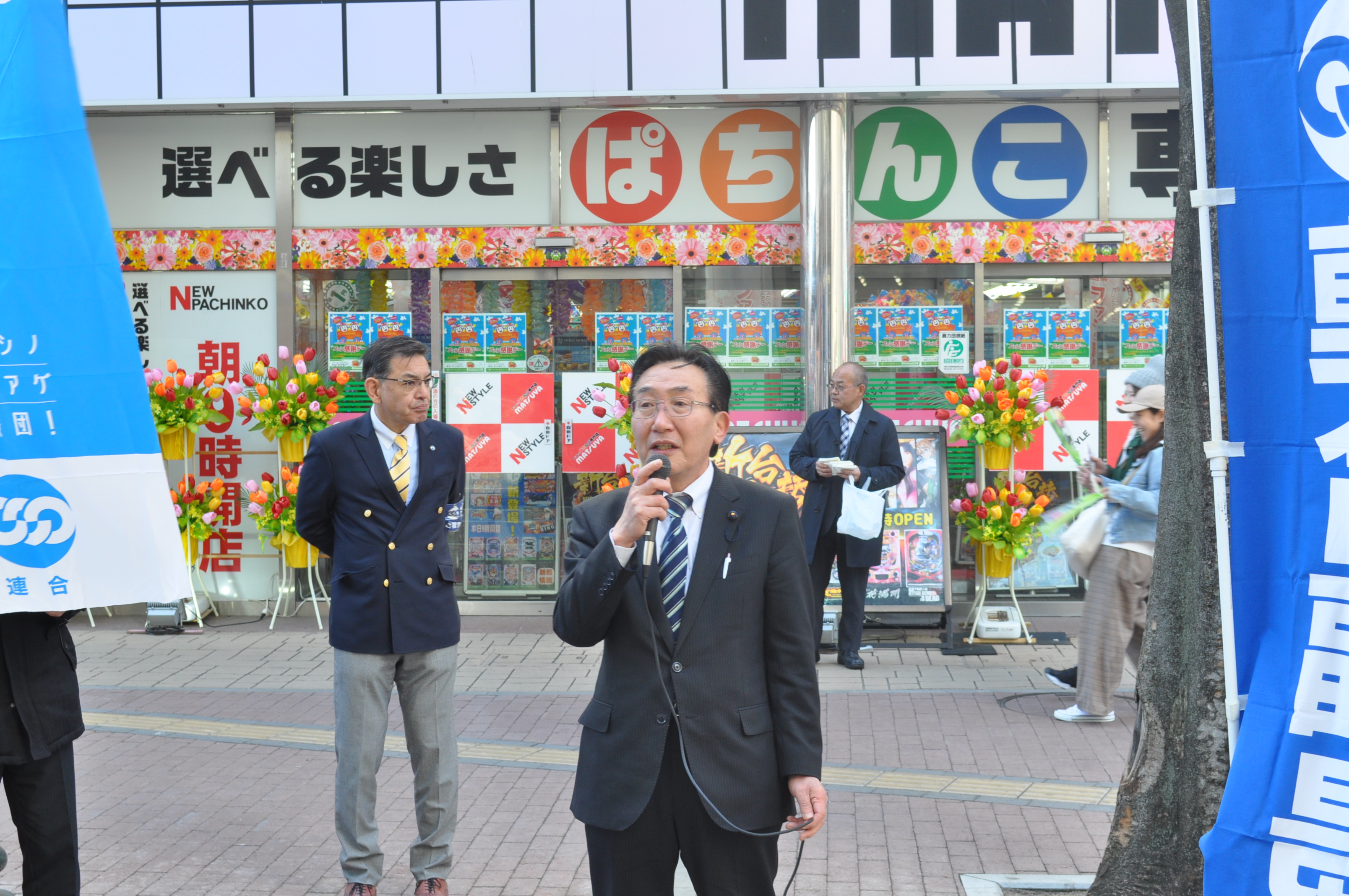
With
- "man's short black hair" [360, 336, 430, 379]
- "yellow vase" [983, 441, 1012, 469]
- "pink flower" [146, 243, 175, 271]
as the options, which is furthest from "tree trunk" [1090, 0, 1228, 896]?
"pink flower" [146, 243, 175, 271]

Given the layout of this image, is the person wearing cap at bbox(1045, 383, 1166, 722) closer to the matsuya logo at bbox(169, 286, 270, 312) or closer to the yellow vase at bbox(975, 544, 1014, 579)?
the yellow vase at bbox(975, 544, 1014, 579)

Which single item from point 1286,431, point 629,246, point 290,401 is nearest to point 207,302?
point 290,401

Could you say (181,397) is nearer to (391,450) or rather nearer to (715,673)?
(391,450)

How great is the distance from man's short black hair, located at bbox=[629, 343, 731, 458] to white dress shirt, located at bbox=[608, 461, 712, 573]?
10cm

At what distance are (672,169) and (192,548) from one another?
5.12 m

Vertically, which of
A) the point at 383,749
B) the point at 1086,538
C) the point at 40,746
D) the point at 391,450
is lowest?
the point at 383,749

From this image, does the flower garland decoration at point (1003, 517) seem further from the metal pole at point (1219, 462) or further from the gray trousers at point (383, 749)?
→ the metal pole at point (1219, 462)

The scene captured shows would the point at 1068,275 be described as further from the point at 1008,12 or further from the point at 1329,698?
the point at 1329,698

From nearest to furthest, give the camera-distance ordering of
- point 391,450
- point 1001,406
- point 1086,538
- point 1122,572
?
1. point 391,450
2. point 1122,572
3. point 1086,538
4. point 1001,406

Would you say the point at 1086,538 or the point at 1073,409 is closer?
the point at 1086,538

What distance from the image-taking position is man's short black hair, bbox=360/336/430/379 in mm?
4598

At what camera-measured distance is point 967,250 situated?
10422 millimetres

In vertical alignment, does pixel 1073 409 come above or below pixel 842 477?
above

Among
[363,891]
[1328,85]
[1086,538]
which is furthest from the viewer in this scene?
[1086,538]
